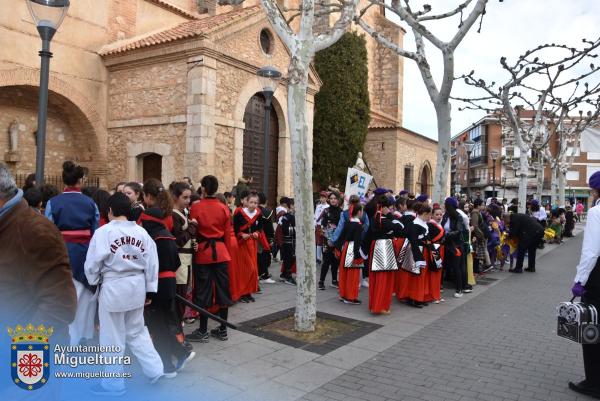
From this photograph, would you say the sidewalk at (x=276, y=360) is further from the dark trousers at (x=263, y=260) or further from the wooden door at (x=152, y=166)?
the wooden door at (x=152, y=166)

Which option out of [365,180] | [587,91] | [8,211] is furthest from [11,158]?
[587,91]

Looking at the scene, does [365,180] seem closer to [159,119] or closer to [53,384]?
[159,119]

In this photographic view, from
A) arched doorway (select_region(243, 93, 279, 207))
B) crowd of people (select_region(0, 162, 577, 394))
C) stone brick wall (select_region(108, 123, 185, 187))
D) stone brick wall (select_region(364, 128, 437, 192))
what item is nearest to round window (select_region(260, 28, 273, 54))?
arched doorway (select_region(243, 93, 279, 207))

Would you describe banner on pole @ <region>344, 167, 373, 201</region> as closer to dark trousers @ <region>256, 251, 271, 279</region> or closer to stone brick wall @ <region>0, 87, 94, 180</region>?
dark trousers @ <region>256, 251, 271, 279</region>

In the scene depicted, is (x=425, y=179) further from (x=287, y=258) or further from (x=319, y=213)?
(x=287, y=258)

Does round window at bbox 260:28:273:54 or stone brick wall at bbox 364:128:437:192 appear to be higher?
round window at bbox 260:28:273:54

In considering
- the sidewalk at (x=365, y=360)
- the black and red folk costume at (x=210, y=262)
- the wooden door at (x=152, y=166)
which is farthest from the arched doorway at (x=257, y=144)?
the black and red folk costume at (x=210, y=262)

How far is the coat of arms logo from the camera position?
2176 mm

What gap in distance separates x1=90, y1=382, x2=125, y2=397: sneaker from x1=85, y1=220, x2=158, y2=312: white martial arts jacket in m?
0.70

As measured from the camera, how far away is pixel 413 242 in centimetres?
710

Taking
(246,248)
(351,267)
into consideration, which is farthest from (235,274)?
(351,267)

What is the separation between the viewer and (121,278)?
3617 millimetres

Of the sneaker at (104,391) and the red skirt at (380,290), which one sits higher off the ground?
the red skirt at (380,290)

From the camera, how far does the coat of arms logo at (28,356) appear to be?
7.14 ft
